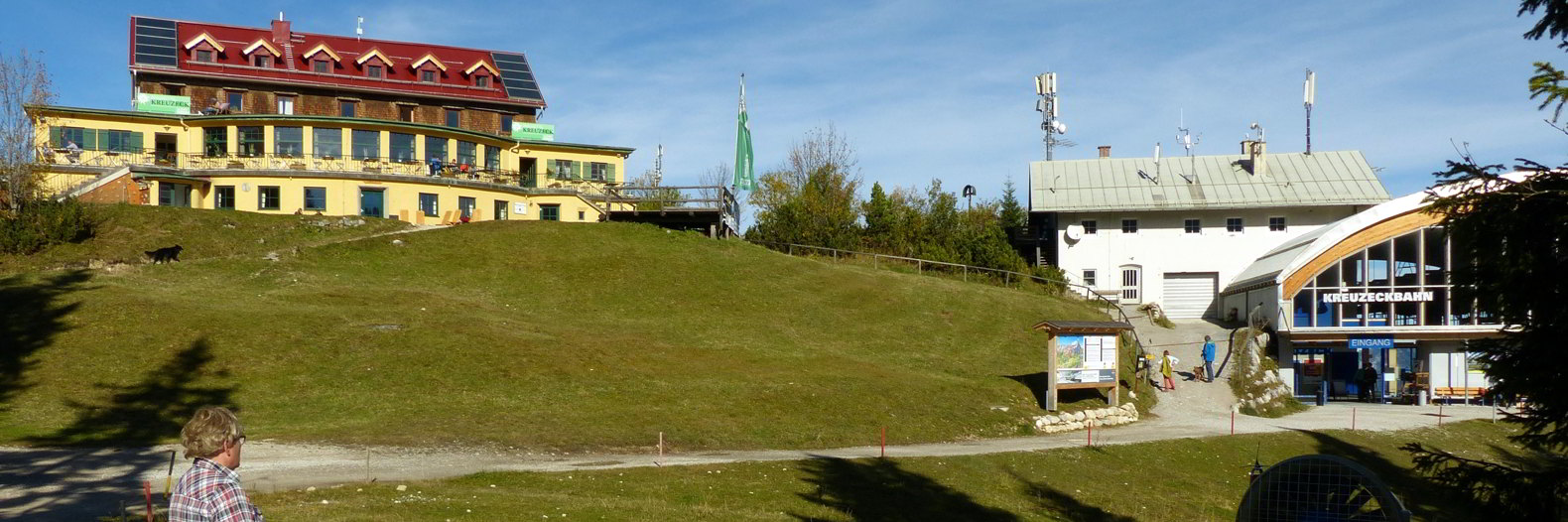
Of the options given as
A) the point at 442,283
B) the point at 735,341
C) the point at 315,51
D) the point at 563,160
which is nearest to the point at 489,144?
the point at 563,160

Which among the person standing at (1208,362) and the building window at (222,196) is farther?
the building window at (222,196)

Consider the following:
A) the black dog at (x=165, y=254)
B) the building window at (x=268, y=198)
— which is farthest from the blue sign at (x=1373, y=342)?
the building window at (x=268, y=198)

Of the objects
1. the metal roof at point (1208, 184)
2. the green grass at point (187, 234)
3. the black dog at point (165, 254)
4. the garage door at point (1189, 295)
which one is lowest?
the garage door at point (1189, 295)

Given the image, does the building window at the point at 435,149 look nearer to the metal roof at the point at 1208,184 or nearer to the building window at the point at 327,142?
the building window at the point at 327,142

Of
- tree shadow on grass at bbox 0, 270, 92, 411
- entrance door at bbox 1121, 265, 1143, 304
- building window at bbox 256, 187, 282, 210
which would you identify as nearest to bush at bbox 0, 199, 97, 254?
tree shadow on grass at bbox 0, 270, 92, 411

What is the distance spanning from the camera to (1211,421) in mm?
33406

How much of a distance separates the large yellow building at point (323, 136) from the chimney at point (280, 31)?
0.28ft

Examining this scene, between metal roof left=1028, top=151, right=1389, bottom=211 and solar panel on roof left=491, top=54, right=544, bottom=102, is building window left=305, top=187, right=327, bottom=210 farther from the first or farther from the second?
metal roof left=1028, top=151, right=1389, bottom=211

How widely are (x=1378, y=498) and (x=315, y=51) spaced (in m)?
65.1

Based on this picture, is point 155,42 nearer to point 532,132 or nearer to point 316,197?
point 316,197

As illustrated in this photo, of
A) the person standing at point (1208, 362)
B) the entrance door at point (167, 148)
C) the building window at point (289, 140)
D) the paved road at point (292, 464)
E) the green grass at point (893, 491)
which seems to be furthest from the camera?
the building window at point (289, 140)

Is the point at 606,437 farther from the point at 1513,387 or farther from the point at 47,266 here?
the point at 47,266

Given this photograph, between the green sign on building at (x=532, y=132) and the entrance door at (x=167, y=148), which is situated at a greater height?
the green sign on building at (x=532, y=132)

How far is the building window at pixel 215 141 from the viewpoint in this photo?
2235 inches
